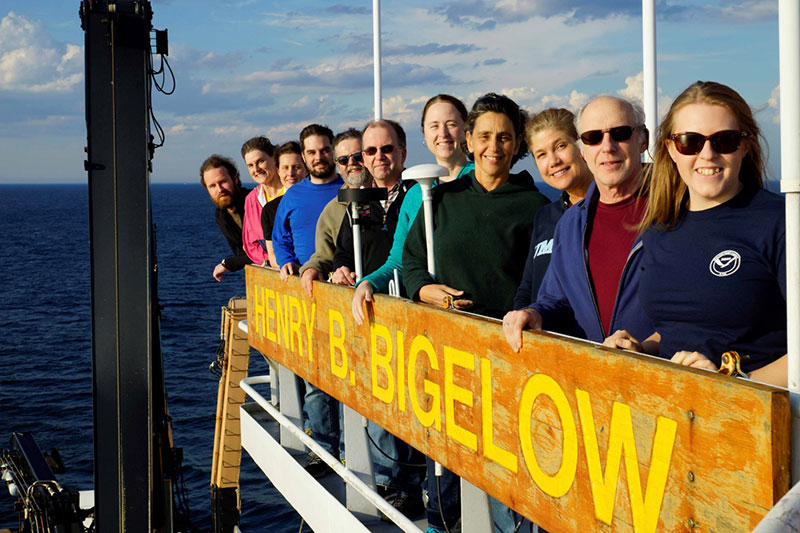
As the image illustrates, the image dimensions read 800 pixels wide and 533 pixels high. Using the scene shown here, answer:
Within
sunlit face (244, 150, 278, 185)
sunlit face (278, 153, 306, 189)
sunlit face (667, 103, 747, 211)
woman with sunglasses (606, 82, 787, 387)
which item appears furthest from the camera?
sunlit face (244, 150, 278, 185)

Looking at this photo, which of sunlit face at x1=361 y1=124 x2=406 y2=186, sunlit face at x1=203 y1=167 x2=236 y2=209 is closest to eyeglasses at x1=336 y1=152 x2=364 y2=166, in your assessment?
sunlit face at x1=361 y1=124 x2=406 y2=186

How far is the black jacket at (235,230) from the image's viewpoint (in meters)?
8.34

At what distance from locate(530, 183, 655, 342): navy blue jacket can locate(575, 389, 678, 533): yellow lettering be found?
498 millimetres

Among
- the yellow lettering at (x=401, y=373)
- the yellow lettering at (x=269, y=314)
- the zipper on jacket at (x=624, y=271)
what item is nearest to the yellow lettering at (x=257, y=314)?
the yellow lettering at (x=269, y=314)

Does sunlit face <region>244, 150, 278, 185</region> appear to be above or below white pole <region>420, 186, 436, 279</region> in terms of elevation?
above

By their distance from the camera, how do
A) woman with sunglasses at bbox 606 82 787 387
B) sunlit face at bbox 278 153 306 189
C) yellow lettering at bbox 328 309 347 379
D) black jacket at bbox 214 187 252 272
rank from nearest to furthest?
woman with sunglasses at bbox 606 82 787 387 < yellow lettering at bbox 328 309 347 379 < sunlit face at bbox 278 153 306 189 < black jacket at bbox 214 187 252 272

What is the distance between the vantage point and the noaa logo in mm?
2453

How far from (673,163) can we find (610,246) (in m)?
0.53

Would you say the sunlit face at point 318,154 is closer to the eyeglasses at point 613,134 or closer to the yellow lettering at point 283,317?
the yellow lettering at point 283,317

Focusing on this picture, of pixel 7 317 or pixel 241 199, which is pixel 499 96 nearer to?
pixel 241 199

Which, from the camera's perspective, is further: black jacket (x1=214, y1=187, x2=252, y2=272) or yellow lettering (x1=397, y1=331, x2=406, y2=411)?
black jacket (x1=214, y1=187, x2=252, y2=272)

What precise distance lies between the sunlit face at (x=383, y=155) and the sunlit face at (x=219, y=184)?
2975 mm

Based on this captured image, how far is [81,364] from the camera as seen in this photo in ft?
119

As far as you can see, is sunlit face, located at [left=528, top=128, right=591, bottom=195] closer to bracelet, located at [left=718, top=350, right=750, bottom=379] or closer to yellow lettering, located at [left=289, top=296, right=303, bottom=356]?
bracelet, located at [left=718, top=350, right=750, bottom=379]
